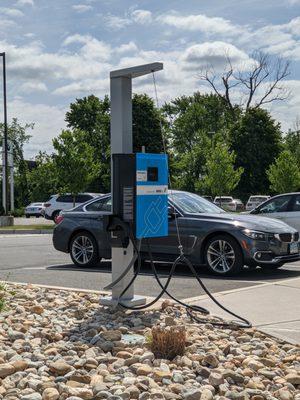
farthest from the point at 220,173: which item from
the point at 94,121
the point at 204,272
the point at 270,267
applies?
the point at 204,272

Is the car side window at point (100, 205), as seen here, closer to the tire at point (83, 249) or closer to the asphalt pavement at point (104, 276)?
the tire at point (83, 249)

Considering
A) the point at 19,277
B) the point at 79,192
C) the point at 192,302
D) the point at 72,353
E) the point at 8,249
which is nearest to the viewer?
the point at 72,353

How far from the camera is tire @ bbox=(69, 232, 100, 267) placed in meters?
11.7

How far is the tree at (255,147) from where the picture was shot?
59812mm

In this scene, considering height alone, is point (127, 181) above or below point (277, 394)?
above

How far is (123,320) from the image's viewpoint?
20.7 feet

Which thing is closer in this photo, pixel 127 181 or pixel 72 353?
pixel 72 353

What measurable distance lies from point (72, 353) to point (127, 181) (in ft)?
7.16

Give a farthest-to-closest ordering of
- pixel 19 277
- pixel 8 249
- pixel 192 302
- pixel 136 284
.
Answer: pixel 8 249
pixel 19 277
pixel 136 284
pixel 192 302

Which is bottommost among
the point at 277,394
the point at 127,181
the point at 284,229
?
the point at 277,394

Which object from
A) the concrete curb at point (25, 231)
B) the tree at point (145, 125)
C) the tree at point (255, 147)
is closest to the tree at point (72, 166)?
the concrete curb at point (25, 231)

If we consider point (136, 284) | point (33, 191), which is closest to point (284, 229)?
point (136, 284)

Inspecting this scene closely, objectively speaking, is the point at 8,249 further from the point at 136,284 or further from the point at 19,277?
the point at 136,284

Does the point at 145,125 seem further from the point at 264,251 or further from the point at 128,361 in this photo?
the point at 128,361
